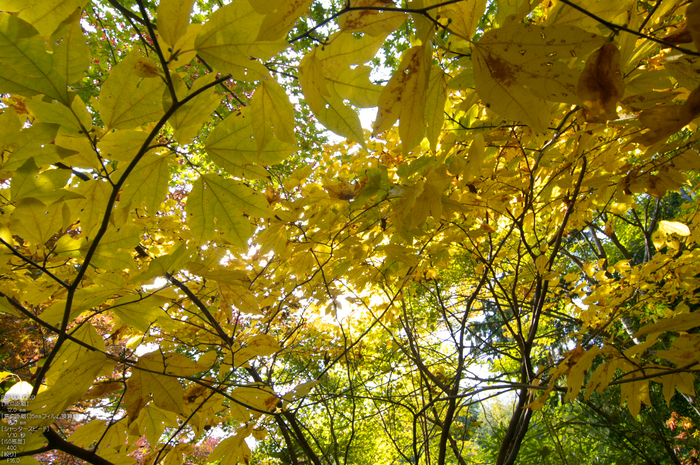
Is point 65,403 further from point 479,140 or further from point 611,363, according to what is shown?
point 611,363

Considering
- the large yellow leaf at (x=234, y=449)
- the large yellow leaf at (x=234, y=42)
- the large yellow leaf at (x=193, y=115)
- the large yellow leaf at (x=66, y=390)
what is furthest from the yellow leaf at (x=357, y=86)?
the large yellow leaf at (x=234, y=449)

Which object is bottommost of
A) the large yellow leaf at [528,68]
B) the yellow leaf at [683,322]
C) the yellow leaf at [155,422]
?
the yellow leaf at [683,322]

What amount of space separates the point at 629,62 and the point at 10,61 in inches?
37.7

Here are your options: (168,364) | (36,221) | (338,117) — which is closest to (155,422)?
(168,364)

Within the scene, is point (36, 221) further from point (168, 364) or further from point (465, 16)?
point (465, 16)

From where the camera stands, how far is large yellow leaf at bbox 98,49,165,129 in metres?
0.53

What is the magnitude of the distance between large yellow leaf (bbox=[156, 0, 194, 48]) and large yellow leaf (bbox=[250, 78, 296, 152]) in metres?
0.12

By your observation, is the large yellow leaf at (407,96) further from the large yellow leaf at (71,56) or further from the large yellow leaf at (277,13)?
the large yellow leaf at (71,56)

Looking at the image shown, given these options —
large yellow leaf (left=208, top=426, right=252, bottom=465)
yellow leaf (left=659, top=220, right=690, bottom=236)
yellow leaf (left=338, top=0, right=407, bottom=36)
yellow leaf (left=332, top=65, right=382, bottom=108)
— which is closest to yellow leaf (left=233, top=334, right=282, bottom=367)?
large yellow leaf (left=208, top=426, right=252, bottom=465)

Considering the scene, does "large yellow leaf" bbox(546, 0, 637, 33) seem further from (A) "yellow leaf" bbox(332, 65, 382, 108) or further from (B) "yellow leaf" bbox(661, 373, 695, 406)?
(B) "yellow leaf" bbox(661, 373, 695, 406)

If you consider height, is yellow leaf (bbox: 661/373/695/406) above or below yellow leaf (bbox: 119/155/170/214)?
below

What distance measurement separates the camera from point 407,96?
45 cm

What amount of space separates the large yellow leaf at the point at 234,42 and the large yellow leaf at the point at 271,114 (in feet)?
0.22

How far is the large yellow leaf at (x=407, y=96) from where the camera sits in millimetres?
438
